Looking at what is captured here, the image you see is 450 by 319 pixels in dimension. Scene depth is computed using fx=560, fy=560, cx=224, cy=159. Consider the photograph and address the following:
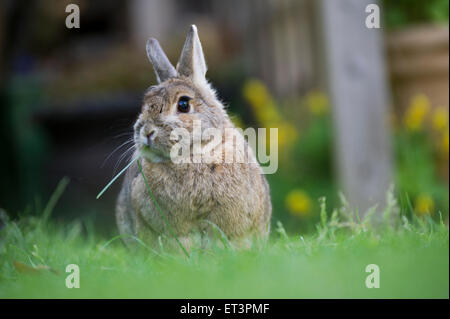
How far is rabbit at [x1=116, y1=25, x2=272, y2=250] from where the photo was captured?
2221 millimetres

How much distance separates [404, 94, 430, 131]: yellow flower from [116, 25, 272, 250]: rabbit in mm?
2666

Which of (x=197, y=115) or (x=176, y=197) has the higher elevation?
(x=197, y=115)

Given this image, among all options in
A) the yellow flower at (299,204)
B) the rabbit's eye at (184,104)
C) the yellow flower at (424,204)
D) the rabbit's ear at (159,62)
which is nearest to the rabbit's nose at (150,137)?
the rabbit's eye at (184,104)

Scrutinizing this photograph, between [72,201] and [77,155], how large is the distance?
177cm

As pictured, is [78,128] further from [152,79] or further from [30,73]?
[30,73]

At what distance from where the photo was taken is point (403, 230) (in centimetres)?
242

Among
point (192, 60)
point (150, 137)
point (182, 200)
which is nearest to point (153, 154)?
point (150, 137)

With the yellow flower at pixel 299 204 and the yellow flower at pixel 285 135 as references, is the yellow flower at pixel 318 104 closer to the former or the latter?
the yellow flower at pixel 285 135

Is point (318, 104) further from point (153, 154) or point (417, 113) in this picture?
point (153, 154)

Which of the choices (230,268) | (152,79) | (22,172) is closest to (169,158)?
(230,268)

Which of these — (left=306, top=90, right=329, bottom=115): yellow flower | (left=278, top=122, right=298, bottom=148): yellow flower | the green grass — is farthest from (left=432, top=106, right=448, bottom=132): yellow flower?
the green grass

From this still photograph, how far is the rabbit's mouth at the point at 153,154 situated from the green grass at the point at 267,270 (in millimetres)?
377

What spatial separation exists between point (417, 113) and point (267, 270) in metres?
3.07

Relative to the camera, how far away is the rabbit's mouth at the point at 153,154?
2.22 meters
